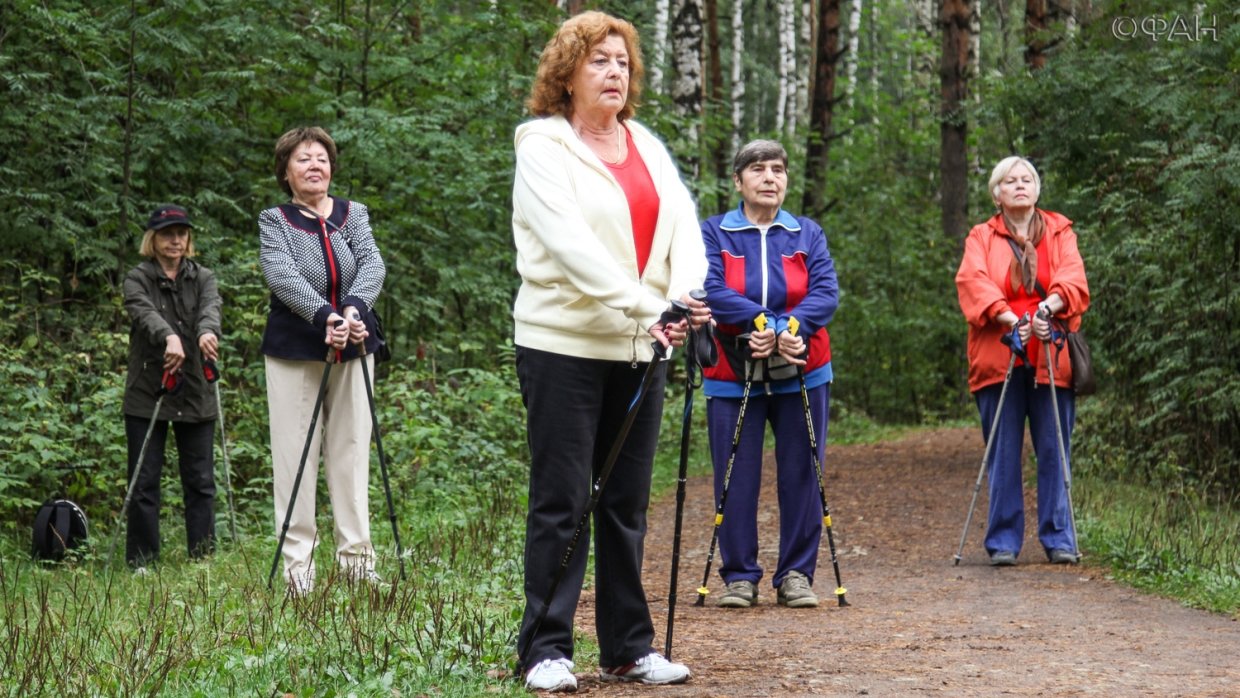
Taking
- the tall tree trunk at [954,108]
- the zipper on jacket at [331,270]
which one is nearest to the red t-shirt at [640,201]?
the zipper on jacket at [331,270]

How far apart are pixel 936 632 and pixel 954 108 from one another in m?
12.5

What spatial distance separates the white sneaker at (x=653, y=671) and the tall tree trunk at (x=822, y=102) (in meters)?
17.3

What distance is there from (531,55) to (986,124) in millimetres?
4853

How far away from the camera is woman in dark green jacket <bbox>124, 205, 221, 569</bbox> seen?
8.33 meters

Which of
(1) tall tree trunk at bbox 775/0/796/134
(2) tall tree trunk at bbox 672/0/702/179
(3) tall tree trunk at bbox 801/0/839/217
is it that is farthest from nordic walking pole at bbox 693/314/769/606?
(1) tall tree trunk at bbox 775/0/796/134

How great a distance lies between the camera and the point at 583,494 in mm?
4625

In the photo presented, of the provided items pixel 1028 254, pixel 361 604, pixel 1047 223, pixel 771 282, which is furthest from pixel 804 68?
pixel 361 604

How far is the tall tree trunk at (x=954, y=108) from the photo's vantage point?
1806 centimetres

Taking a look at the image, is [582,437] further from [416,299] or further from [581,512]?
[416,299]

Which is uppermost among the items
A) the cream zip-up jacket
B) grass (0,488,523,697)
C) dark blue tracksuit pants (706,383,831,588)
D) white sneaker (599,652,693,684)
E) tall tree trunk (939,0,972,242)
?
tall tree trunk (939,0,972,242)

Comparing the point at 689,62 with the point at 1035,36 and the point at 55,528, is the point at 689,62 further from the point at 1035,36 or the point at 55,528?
the point at 55,528

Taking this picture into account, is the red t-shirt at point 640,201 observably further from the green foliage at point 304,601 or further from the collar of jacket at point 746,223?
the collar of jacket at point 746,223

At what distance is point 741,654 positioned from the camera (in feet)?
17.6

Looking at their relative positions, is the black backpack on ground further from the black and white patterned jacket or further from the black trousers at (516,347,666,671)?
the black trousers at (516,347,666,671)
